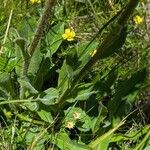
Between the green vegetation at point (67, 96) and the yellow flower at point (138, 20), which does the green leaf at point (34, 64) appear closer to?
the green vegetation at point (67, 96)

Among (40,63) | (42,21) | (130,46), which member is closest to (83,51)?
(40,63)

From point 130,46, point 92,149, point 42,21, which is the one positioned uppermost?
point 42,21

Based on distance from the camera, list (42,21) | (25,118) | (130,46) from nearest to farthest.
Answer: (42,21) < (25,118) < (130,46)

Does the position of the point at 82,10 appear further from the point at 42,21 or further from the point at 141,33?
the point at 42,21

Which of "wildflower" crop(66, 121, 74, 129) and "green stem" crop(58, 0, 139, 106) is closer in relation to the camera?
"green stem" crop(58, 0, 139, 106)

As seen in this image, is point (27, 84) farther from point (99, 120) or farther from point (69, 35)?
point (69, 35)

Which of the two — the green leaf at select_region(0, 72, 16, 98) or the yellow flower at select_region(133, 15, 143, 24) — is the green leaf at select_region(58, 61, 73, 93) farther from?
the yellow flower at select_region(133, 15, 143, 24)

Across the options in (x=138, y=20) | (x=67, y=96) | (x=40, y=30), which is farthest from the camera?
(x=138, y=20)

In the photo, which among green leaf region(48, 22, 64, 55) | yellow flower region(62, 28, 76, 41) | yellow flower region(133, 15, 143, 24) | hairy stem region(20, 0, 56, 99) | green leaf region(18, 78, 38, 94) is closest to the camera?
hairy stem region(20, 0, 56, 99)

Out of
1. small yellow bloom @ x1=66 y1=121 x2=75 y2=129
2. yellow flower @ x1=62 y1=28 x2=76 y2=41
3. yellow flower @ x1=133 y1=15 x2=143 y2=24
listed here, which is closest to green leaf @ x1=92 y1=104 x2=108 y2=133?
small yellow bloom @ x1=66 y1=121 x2=75 y2=129

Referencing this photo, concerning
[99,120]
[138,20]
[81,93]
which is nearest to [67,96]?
[81,93]

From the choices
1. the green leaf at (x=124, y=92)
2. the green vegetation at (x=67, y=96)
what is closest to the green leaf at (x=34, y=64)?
the green vegetation at (x=67, y=96)
